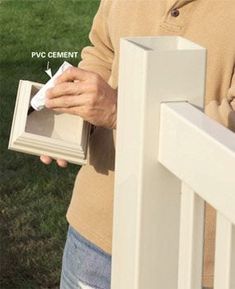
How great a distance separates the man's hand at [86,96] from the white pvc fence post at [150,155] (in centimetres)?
38

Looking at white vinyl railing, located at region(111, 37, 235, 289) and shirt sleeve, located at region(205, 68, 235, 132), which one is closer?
white vinyl railing, located at region(111, 37, 235, 289)

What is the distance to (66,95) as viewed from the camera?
5.60ft

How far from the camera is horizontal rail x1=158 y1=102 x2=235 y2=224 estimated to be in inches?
40.8

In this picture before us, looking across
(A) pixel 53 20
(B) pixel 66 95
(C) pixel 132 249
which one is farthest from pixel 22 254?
(A) pixel 53 20

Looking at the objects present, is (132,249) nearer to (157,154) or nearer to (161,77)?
(157,154)

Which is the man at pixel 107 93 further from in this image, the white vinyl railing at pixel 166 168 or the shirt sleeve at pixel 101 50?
the white vinyl railing at pixel 166 168

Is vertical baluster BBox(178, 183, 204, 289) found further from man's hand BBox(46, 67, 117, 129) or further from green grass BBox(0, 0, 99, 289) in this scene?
green grass BBox(0, 0, 99, 289)

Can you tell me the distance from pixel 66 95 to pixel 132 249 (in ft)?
1.77

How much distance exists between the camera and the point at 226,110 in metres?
1.68

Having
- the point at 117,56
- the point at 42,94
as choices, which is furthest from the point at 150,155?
the point at 117,56

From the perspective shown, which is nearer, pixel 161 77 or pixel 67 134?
pixel 161 77

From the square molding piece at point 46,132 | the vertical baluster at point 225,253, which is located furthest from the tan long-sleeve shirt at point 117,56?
the vertical baluster at point 225,253

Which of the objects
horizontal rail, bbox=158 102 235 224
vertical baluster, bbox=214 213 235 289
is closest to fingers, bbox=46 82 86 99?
horizontal rail, bbox=158 102 235 224

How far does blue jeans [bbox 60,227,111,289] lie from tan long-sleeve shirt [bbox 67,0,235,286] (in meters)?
0.03
